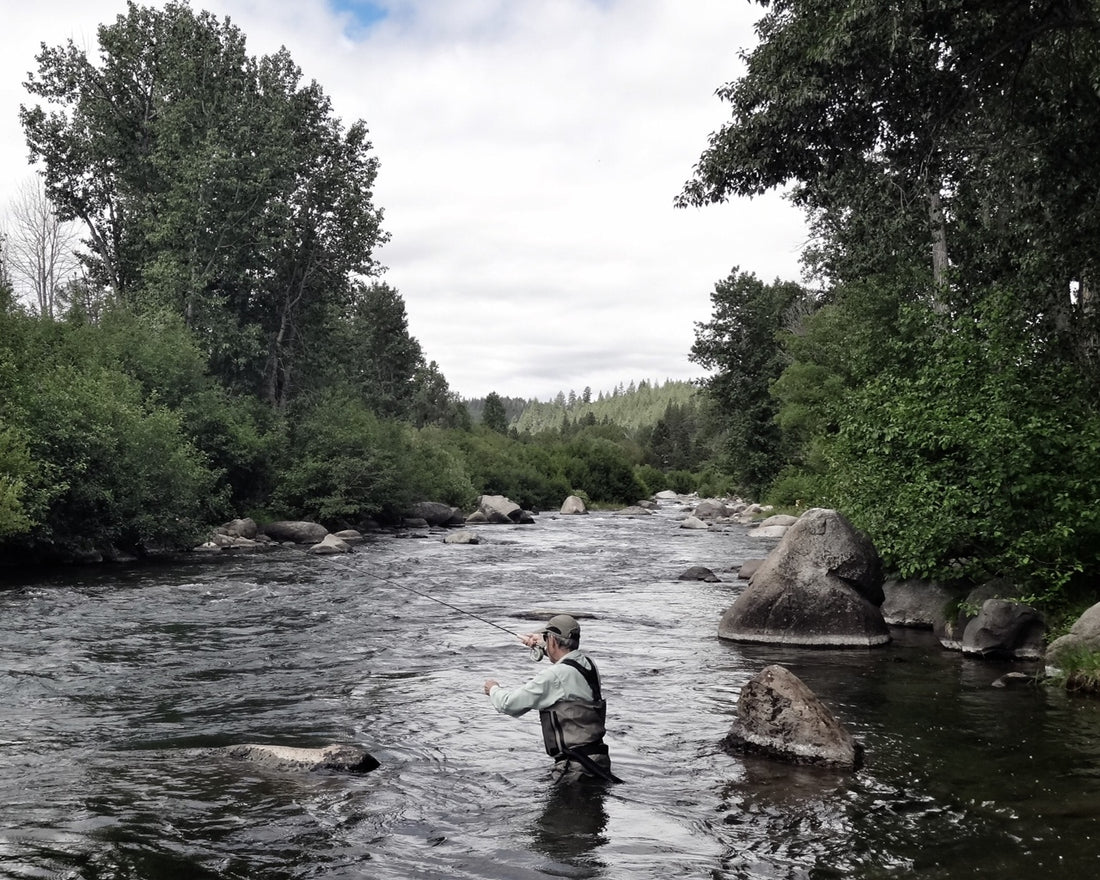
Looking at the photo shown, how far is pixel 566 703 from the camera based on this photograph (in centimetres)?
834

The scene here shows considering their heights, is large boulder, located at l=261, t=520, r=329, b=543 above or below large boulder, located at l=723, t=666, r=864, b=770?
Answer: above

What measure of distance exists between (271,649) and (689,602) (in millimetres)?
9506

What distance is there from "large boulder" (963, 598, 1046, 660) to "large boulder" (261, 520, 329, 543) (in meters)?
29.2

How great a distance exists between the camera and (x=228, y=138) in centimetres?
4356

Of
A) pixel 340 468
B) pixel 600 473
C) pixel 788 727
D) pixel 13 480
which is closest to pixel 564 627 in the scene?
pixel 788 727

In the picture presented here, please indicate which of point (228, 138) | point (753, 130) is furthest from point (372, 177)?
point (753, 130)

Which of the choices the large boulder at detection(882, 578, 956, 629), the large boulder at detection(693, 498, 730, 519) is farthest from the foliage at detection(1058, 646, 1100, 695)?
the large boulder at detection(693, 498, 730, 519)

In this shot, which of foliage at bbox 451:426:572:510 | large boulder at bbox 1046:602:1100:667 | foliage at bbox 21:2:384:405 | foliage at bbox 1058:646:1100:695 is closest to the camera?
foliage at bbox 1058:646:1100:695

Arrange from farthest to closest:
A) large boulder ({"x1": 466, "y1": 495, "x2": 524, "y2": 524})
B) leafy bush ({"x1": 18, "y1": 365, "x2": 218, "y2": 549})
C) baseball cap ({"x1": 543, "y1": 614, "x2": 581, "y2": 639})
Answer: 1. large boulder ({"x1": 466, "y1": 495, "x2": 524, "y2": 524})
2. leafy bush ({"x1": 18, "y1": 365, "x2": 218, "y2": 549})
3. baseball cap ({"x1": 543, "y1": 614, "x2": 581, "y2": 639})

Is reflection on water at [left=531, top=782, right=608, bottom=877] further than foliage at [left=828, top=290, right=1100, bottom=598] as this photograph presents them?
No

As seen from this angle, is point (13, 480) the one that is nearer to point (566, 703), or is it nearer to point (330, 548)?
point (330, 548)

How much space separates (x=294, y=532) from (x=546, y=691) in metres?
32.5

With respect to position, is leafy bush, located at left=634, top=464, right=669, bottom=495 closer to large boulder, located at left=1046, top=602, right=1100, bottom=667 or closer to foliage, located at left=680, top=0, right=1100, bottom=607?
foliage, located at left=680, top=0, right=1100, bottom=607

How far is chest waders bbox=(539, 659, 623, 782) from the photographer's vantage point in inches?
330
